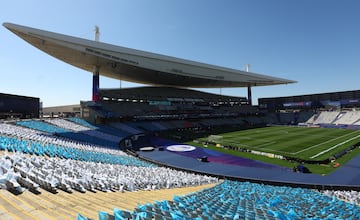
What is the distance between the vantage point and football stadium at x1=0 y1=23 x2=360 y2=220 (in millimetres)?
5961

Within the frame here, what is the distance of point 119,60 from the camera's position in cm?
4506

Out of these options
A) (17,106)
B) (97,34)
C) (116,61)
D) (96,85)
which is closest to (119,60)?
(116,61)

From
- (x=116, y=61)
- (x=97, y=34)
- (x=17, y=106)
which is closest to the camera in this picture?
(x=116, y=61)

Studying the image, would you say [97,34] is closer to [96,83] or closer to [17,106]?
[96,83]

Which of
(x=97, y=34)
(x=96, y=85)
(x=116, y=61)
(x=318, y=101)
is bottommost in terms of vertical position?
(x=318, y=101)

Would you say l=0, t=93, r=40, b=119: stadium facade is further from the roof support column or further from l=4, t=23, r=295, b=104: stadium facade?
the roof support column

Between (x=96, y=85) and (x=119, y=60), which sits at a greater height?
(x=119, y=60)

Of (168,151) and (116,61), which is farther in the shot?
(116,61)

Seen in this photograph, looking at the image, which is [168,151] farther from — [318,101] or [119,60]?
[318,101]

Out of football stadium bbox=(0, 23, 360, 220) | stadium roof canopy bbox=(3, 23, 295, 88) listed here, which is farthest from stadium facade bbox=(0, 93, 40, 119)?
stadium roof canopy bbox=(3, 23, 295, 88)

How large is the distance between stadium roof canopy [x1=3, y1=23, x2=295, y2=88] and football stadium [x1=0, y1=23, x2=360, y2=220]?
26 centimetres

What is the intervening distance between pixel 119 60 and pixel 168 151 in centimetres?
2294

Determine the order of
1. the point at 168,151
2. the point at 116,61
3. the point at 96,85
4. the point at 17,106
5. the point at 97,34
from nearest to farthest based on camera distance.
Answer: the point at 168,151 → the point at 116,61 → the point at 17,106 → the point at 97,34 → the point at 96,85

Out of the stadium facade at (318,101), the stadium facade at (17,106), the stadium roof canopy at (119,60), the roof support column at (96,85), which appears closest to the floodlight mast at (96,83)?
the roof support column at (96,85)
